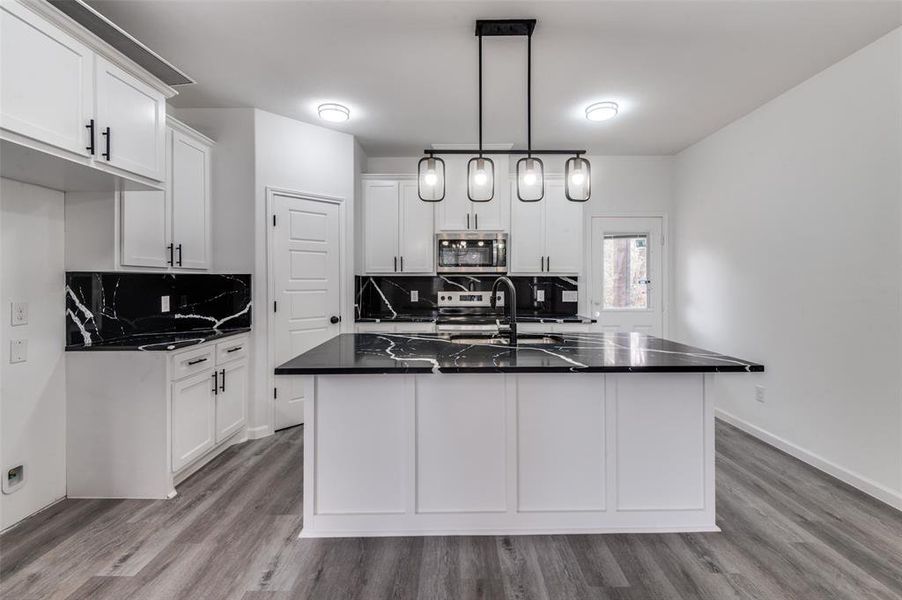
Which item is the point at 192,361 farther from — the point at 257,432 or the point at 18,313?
the point at 257,432

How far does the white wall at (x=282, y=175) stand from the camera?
11.0 ft

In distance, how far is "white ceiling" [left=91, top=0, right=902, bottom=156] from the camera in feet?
7.10

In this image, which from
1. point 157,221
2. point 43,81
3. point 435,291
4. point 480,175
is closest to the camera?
point 43,81

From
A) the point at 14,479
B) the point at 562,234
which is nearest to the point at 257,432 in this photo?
the point at 14,479

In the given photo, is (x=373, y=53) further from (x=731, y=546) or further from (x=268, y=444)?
(x=731, y=546)

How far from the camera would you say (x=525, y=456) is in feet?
6.58

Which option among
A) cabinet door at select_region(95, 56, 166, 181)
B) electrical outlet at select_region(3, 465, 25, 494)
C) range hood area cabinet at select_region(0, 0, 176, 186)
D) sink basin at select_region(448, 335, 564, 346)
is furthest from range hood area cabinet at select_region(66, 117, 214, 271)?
sink basin at select_region(448, 335, 564, 346)

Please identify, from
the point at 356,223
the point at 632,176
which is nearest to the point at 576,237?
the point at 632,176

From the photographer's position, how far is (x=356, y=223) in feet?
13.7

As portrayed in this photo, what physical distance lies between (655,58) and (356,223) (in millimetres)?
2897

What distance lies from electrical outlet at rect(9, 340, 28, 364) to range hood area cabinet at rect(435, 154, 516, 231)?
125 inches

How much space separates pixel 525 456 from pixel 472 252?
2608mm

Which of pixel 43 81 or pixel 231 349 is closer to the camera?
pixel 43 81

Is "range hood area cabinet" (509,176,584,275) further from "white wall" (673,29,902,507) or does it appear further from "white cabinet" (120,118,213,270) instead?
"white cabinet" (120,118,213,270)
